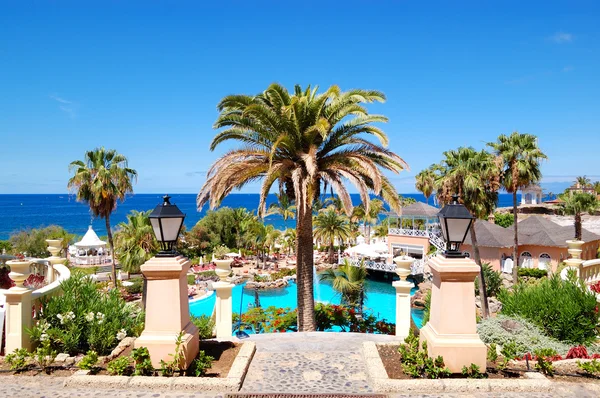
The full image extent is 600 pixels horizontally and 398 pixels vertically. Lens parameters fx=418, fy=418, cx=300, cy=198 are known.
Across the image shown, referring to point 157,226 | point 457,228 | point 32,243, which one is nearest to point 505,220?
point 457,228

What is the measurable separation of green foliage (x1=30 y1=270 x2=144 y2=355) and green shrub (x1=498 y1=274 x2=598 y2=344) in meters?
8.31

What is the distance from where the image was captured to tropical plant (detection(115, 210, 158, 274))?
23094 millimetres

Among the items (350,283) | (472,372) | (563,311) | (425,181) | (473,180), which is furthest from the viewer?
(425,181)

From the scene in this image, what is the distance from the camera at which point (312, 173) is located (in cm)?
1102

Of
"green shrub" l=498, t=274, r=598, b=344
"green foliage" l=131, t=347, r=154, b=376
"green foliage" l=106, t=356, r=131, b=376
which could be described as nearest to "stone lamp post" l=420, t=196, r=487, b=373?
"green shrub" l=498, t=274, r=598, b=344

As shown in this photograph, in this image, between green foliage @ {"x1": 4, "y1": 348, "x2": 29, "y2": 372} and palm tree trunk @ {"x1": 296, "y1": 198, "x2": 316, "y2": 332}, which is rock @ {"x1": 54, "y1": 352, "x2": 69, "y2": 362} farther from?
palm tree trunk @ {"x1": 296, "y1": 198, "x2": 316, "y2": 332}

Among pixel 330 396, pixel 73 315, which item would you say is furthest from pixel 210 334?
pixel 330 396

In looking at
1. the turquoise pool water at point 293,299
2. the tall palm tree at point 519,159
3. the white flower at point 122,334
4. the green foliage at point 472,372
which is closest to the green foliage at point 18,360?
the white flower at point 122,334

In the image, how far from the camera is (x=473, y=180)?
909 inches

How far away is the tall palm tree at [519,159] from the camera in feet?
77.6

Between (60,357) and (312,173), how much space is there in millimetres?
6790

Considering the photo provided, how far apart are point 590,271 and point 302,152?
8.90m

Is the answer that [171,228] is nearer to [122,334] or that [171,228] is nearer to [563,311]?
[122,334]

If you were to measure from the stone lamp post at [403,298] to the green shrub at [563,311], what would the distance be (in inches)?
94.2
